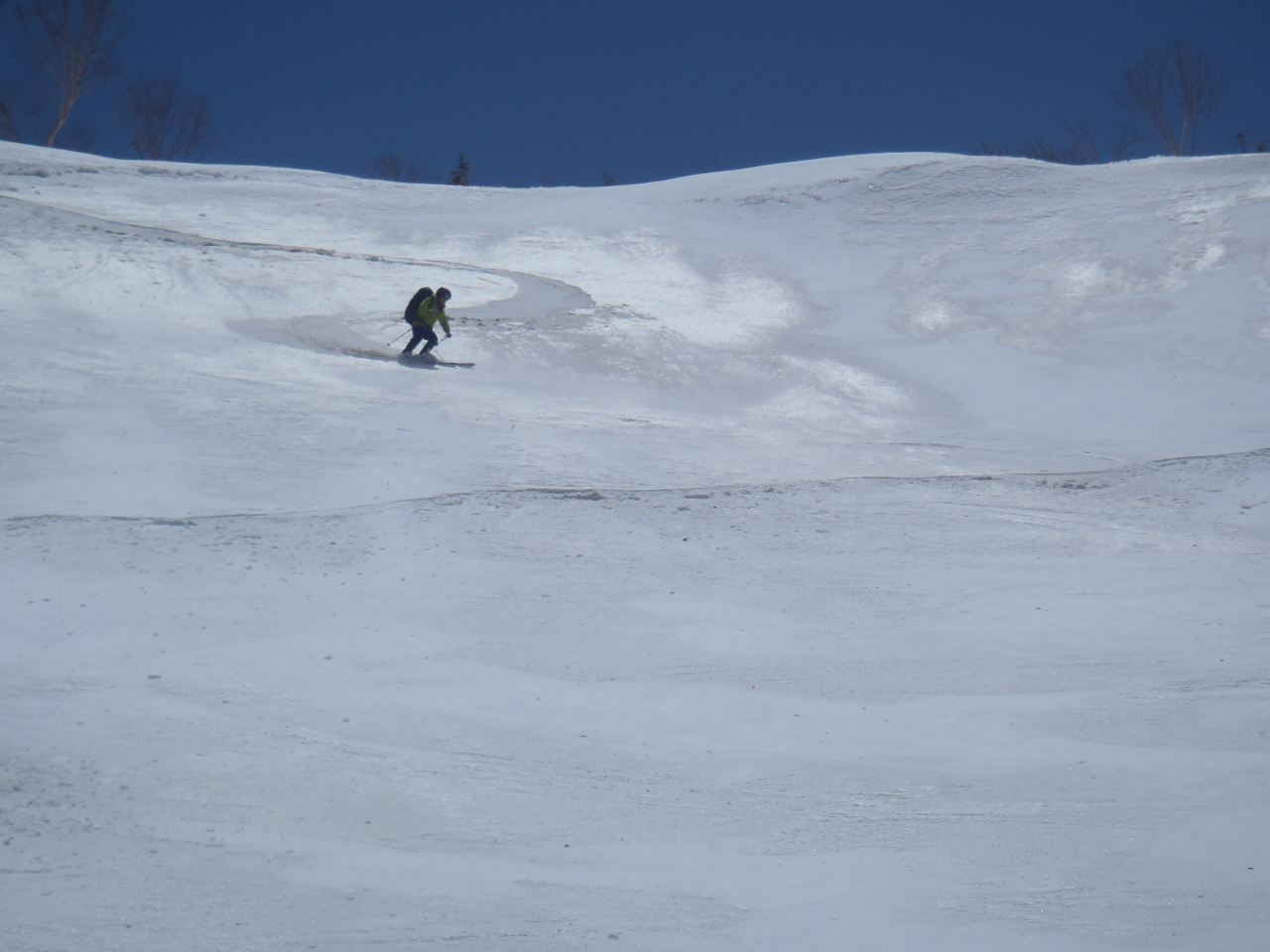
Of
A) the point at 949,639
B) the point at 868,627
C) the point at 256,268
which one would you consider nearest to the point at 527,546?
the point at 868,627

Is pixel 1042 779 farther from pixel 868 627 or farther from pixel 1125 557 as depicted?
pixel 1125 557

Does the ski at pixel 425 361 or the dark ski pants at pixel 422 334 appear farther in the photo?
the dark ski pants at pixel 422 334

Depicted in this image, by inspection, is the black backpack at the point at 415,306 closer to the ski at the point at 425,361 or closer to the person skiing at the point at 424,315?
the person skiing at the point at 424,315

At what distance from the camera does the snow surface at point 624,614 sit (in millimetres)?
4051

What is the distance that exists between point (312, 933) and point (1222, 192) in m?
19.6

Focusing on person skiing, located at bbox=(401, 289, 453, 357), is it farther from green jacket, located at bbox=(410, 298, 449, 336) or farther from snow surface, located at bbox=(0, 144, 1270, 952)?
snow surface, located at bbox=(0, 144, 1270, 952)

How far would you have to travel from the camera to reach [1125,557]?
788 centimetres

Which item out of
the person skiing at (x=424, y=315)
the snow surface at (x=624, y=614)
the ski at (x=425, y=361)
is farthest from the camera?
the person skiing at (x=424, y=315)

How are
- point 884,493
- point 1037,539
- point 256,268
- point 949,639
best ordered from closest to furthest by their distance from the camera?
point 949,639, point 1037,539, point 884,493, point 256,268

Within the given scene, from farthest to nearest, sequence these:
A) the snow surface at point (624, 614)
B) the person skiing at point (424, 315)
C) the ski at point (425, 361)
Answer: the person skiing at point (424, 315)
the ski at point (425, 361)
the snow surface at point (624, 614)

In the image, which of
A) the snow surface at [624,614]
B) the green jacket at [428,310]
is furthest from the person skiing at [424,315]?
the snow surface at [624,614]

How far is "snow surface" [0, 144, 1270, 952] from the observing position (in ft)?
13.3

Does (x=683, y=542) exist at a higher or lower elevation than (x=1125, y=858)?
higher

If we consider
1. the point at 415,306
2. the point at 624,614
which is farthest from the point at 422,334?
the point at 624,614
